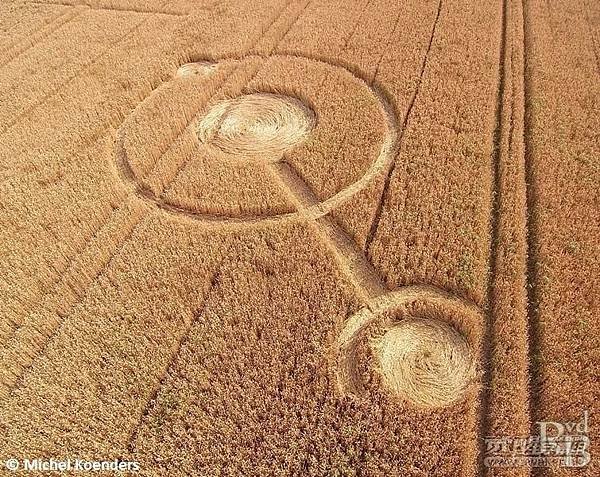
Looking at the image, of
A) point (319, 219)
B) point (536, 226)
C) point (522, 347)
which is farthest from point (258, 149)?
point (522, 347)

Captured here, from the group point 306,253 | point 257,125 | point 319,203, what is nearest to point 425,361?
point 306,253

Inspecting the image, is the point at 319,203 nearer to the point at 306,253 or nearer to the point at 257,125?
the point at 306,253

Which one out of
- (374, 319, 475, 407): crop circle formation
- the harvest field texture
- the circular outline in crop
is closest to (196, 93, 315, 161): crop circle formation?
the harvest field texture

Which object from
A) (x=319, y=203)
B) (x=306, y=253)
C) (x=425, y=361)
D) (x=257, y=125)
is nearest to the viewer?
(x=425, y=361)

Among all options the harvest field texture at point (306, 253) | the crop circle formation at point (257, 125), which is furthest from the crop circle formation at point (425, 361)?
the crop circle formation at point (257, 125)

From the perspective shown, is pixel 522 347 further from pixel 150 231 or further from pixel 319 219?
pixel 150 231

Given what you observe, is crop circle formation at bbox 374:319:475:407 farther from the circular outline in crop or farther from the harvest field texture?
the circular outline in crop

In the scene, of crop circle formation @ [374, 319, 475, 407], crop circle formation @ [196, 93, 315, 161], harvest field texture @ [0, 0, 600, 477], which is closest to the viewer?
harvest field texture @ [0, 0, 600, 477]
